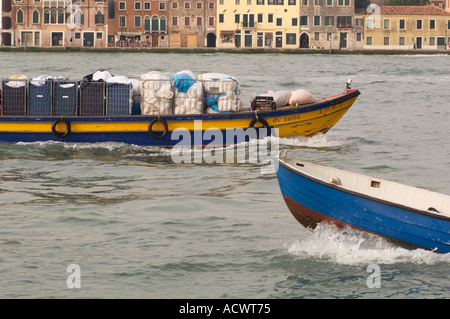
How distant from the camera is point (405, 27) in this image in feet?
297

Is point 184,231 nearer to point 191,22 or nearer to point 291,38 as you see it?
point 191,22

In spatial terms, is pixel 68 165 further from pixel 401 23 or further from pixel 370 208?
pixel 401 23

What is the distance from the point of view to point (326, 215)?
9.73 meters

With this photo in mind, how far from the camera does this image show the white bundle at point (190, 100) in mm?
16922

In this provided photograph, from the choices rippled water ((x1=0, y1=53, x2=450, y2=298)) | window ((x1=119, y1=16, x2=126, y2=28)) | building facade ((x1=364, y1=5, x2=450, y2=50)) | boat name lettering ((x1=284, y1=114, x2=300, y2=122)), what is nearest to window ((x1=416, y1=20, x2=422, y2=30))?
building facade ((x1=364, y1=5, x2=450, y2=50))

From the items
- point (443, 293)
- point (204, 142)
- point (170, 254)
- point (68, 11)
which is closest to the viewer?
point (443, 293)

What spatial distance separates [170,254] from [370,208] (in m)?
2.36

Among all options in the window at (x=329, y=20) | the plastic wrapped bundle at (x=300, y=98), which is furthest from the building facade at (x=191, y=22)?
the plastic wrapped bundle at (x=300, y=98)

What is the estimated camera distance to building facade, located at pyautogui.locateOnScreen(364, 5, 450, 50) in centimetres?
9012

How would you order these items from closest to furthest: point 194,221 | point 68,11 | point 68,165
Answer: point 194,221
point 68,165
point 68,11

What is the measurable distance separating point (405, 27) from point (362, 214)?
3318 inches

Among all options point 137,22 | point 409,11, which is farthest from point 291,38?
point 137,22

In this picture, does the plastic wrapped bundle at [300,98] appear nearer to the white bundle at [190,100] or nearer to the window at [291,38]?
the white bundle at [190,100]

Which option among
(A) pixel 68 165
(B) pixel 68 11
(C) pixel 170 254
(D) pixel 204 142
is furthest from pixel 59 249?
(B) pixel 68 11
